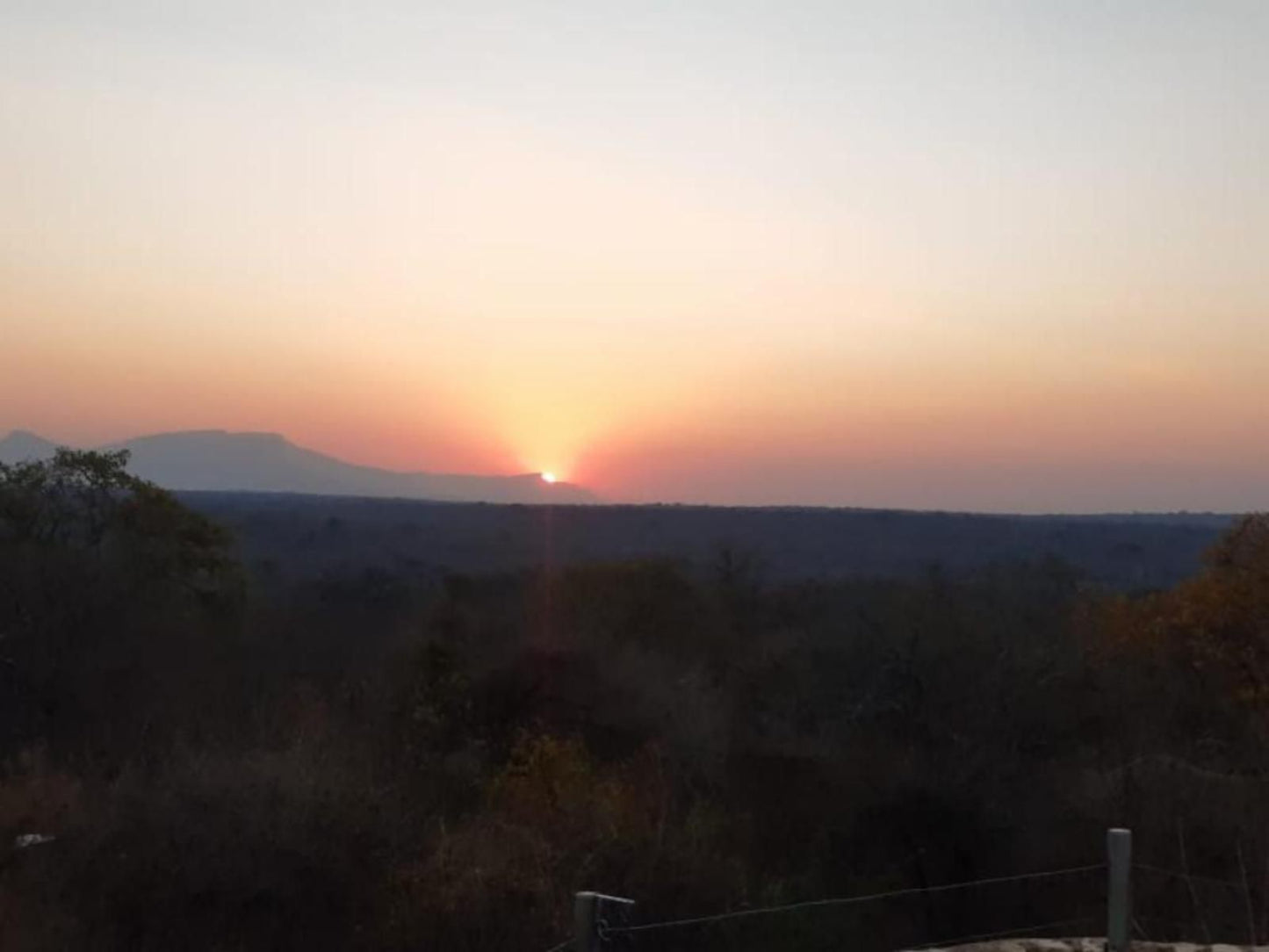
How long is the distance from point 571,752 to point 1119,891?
11.8m

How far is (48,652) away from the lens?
2506 cm

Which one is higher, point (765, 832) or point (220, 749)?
point (220, 749)

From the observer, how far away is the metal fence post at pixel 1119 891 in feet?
28.5

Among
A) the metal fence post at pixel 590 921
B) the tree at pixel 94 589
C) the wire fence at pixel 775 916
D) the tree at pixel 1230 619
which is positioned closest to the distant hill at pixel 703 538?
the tree at pixel 94 589

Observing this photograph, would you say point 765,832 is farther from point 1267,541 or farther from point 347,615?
point 347,615

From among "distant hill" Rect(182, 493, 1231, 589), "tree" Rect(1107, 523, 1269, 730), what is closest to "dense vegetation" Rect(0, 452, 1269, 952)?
"tree" Rect(1107, 523, 1269, 730)

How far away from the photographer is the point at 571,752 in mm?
19797

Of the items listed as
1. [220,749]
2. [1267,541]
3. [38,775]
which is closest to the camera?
[38,775]

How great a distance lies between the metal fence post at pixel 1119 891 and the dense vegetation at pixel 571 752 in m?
2.77

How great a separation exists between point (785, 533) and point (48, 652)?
111m

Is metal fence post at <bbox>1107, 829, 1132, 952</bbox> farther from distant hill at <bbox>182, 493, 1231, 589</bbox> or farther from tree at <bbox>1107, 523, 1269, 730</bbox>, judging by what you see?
distant hill at <bbox>182, 493, 1231, 589</bbox>

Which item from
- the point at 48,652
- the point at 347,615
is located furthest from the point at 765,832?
the point at 347,615

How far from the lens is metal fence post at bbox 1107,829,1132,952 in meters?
8.68

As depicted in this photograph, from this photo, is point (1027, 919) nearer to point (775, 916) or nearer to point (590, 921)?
point (775, 916)
